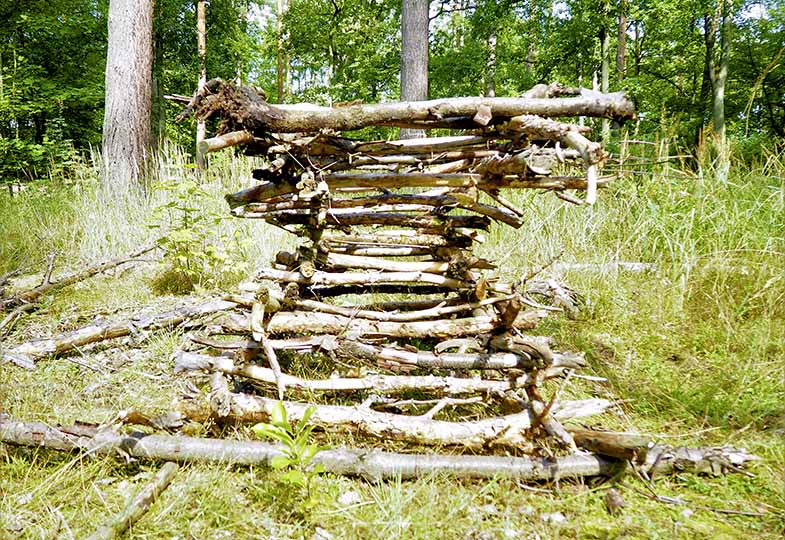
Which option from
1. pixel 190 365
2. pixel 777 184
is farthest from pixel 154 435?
pixel 777 184

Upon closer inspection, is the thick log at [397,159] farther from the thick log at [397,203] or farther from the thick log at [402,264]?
the thick log at [402,264]

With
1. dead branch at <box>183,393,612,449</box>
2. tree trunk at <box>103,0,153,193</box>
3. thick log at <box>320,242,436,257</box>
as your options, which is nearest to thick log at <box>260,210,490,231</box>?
thick log at <box>320,242,436,257</box>

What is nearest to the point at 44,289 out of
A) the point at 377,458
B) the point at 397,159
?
the point at 397,159

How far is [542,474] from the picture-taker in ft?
5.46

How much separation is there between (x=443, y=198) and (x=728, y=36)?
11287 millimetres

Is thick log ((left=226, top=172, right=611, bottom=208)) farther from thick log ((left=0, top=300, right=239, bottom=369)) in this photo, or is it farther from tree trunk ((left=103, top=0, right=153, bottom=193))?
tree trunk ((left=103, top=0, right=153, bottom=193))

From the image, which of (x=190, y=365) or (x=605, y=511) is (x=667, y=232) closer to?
(x=605, y=511)

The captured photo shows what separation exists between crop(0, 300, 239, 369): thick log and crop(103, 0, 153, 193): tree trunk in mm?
3440

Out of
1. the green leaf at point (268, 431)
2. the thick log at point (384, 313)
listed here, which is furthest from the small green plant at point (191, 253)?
the green leaf at point (268, 431)

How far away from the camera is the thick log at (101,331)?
277 cm

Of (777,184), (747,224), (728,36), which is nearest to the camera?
(747,224)

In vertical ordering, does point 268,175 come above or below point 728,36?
below

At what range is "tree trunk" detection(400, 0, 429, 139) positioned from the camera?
718 centimetres

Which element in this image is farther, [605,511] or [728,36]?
[728,36]
